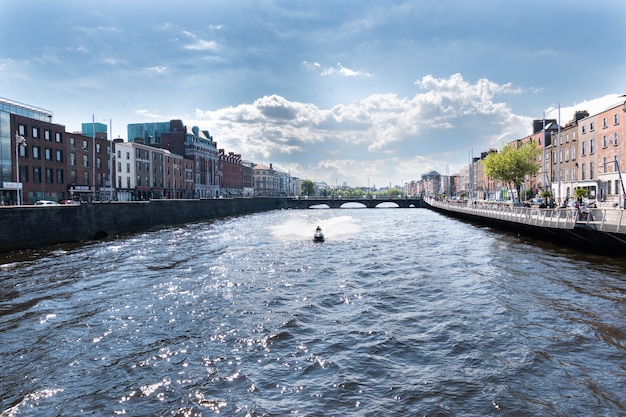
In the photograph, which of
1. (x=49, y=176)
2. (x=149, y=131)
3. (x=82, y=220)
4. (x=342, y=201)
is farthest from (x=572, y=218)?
(x=149, y=131)

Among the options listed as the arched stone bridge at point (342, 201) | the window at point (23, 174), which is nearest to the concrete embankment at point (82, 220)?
the window at point (23, 174)

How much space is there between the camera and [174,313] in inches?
647

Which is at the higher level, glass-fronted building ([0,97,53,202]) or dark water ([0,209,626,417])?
glass-fronted building ([0,97,53,202])

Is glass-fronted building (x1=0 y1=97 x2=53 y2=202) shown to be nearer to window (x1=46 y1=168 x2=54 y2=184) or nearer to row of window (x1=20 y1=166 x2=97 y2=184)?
row of window (x1=20 y1=166 x2=97 y2=184)

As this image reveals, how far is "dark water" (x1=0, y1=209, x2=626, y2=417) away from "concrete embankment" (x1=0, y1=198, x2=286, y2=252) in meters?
6.96

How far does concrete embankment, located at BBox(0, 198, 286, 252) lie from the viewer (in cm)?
3219

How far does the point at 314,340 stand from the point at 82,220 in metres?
36.1

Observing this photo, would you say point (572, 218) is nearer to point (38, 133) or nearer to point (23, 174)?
point (23, 174)

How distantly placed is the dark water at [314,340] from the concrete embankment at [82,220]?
6.96 meters

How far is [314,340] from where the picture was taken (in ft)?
44.1

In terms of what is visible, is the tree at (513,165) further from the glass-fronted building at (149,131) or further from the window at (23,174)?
the glass-fronted building at (149,131)

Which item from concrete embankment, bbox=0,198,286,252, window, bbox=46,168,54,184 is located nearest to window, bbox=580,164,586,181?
concrete embankment, bbox=0,198,286,252

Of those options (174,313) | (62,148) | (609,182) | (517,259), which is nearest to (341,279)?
(174,313)

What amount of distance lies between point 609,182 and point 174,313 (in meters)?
59.1
